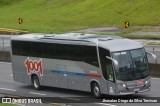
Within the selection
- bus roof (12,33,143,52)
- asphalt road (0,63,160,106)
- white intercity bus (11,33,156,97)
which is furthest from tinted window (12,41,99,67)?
asphalt road (0,63,160,106)

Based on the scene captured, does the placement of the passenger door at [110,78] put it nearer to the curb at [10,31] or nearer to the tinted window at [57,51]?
the tinted window at [57,51]

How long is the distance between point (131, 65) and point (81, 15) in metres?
49.6

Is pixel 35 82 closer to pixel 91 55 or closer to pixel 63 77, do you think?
pixel 63 77

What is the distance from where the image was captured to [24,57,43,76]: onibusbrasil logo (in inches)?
1090

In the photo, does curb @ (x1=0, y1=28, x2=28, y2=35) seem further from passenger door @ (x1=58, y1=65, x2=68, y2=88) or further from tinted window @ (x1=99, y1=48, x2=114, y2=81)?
tinted window @ (x1=99, y1=48, x2=114, y2=81)

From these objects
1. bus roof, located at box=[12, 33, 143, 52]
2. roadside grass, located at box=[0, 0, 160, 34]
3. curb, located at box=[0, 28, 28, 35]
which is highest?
bus roof, located at box=[12, 33, 143, 52]

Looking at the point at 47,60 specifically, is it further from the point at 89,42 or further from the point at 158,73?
the point at 158,73

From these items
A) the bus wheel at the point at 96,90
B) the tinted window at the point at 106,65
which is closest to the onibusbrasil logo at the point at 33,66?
the bus wheel at the point at 96,90

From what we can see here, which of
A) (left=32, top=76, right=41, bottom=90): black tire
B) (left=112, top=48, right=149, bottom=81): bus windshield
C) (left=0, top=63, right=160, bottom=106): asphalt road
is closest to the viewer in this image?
(left=112, top=48, right=149, bottom=81): bus windshield

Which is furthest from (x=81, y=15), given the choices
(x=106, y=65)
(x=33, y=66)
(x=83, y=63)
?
(x=106, y=65)

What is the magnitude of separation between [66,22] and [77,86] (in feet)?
147

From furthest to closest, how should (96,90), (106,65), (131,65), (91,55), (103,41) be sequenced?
(91,55) < (96,90) < (103,41) < (106,65) < (131,65)

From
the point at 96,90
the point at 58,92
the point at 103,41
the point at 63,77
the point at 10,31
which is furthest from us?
the point at 10,31

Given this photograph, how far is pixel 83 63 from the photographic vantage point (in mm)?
24812
